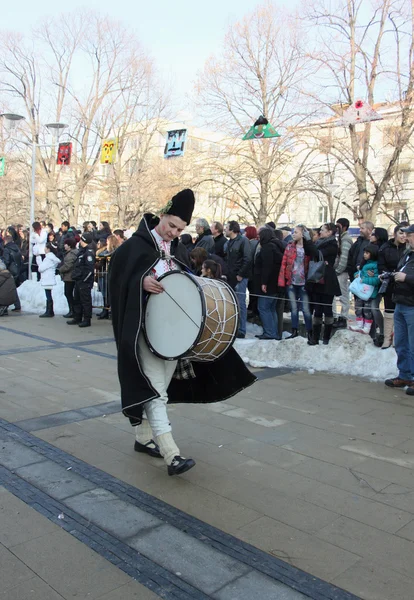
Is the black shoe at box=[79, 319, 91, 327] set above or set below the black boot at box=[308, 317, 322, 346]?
below

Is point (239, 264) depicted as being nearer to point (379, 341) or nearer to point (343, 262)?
point (343, 262)

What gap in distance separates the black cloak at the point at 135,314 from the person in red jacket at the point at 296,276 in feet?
14.9

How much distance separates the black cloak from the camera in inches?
159

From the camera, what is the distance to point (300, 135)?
23.8 metres

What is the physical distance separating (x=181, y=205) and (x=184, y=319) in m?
0.85

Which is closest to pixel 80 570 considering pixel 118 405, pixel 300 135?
pixel 118 405

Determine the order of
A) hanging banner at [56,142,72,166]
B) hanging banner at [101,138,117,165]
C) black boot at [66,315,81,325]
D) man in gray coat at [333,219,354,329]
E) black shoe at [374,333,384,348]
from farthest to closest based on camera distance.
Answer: hanging banner at [56,142,72,166] < hanging banner at [101,138,117,165] < black boot at [66,315,81,325] < man in gray coat at [333,219,354,329] < black shoe at [374,333,384,348]

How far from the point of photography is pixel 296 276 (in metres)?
9.05

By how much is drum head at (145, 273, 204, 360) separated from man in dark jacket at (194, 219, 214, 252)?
22.0ft

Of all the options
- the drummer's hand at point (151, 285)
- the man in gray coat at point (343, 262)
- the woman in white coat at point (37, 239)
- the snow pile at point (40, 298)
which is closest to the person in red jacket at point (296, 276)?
the man in gray coat at point (343, 262)

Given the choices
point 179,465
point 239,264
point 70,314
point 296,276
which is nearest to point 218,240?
point 239,264

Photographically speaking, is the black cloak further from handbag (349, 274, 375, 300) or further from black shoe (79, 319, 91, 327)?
black shoe (79, 319, 91, 327)

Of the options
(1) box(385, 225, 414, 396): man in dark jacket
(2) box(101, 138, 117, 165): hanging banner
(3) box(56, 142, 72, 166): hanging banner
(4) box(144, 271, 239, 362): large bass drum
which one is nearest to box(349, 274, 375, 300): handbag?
(1) box(385, 225, 414, 396): man in dark jacket

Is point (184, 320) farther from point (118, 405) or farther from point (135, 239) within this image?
point (118, 405)
